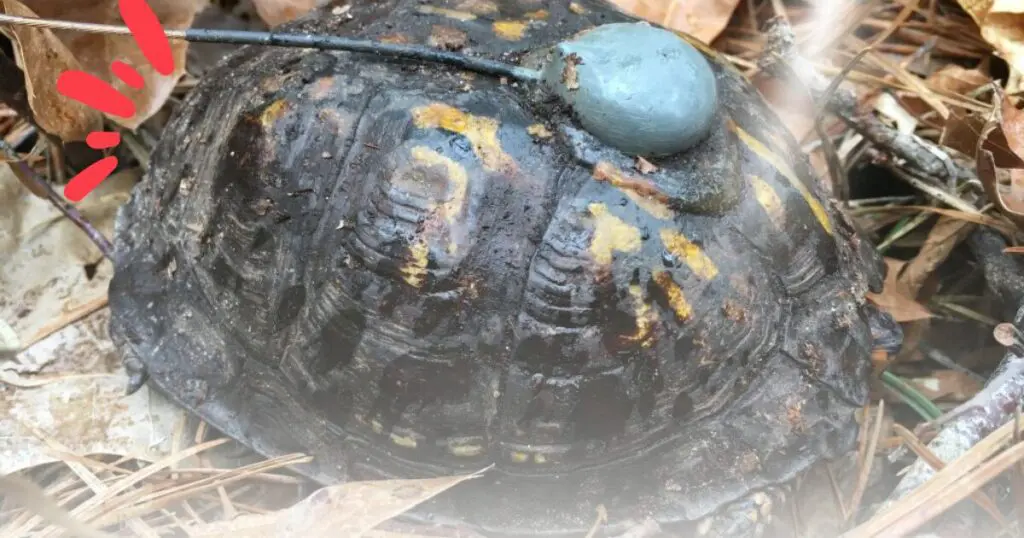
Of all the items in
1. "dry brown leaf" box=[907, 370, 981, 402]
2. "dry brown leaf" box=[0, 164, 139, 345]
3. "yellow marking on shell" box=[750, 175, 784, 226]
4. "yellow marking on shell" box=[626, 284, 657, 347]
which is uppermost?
"yellow marking on shell" box=[750, 175, 784, 226]

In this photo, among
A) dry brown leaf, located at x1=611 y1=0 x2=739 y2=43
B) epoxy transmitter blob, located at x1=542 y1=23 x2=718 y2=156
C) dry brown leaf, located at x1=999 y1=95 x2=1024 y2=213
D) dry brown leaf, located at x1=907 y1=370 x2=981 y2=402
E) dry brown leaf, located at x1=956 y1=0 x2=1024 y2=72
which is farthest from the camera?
dry brown leaf, located at x1=611 y1=0 x2=739 y2=43

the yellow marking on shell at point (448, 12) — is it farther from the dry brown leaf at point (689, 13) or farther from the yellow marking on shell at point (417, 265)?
the dry brown leaf at point (689, 13)

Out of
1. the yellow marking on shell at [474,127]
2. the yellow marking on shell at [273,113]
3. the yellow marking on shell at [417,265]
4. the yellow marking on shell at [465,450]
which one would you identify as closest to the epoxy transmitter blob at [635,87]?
the yellow marking on shell at [474,127]

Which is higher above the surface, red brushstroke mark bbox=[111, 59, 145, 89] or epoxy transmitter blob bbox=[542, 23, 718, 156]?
epoxy transmitter blob bbox=[542, 23, 718, 156]

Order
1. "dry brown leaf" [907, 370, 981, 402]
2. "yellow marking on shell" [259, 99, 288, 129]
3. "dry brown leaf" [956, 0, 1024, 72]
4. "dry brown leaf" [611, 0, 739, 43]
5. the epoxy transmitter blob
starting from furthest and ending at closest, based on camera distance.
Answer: "dry brown leaf" [611, 0, 739, 43] < "dry brown leaf" [956, 0, 1024, 72] < "dry brown leaf" [907, 370, 981, 402] < "yellow marking on shell" [259, 99, 288, 129] < the epoxy transmitter blob

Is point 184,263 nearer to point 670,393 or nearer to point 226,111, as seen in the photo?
point 226,111

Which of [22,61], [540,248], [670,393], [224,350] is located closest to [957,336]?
[670,393]

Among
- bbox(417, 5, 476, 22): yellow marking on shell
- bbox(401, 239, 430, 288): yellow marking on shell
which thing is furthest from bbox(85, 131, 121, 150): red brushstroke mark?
bbox(401, 239, 430, 288): yellow marking on shell

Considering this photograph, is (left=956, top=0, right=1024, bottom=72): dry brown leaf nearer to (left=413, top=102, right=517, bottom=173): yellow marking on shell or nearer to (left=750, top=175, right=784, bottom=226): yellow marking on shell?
(left=750, top=175, right=784, bottom=226): yellow marking on shell
